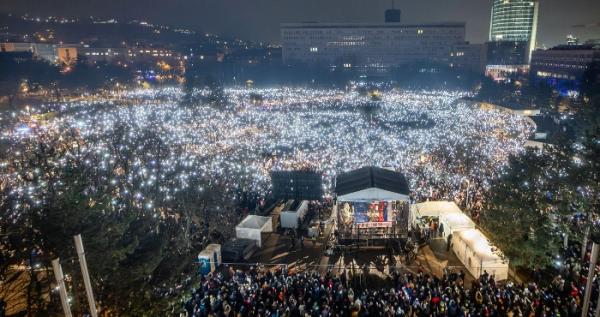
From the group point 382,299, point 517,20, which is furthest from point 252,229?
point 517,20

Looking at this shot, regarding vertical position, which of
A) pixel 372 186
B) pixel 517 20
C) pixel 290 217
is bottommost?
pixel 290 217

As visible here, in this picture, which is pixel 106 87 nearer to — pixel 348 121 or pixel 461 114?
pixel 348 121

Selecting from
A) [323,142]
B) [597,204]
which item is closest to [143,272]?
[597,204]

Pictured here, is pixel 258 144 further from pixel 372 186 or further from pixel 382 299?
pixel 382 299

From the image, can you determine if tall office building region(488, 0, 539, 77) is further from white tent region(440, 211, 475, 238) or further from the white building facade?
white tent region(440, 211, 475, 238)

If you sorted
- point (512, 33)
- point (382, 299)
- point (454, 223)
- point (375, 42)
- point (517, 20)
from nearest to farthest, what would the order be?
point (382, 299), point (454, 223), point (375, 42), point (517, 20), point (512, 33)

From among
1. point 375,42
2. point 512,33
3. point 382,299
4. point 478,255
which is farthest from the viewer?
point 512,33

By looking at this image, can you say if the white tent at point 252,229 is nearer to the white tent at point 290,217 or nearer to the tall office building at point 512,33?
the white tent at point 290,217
